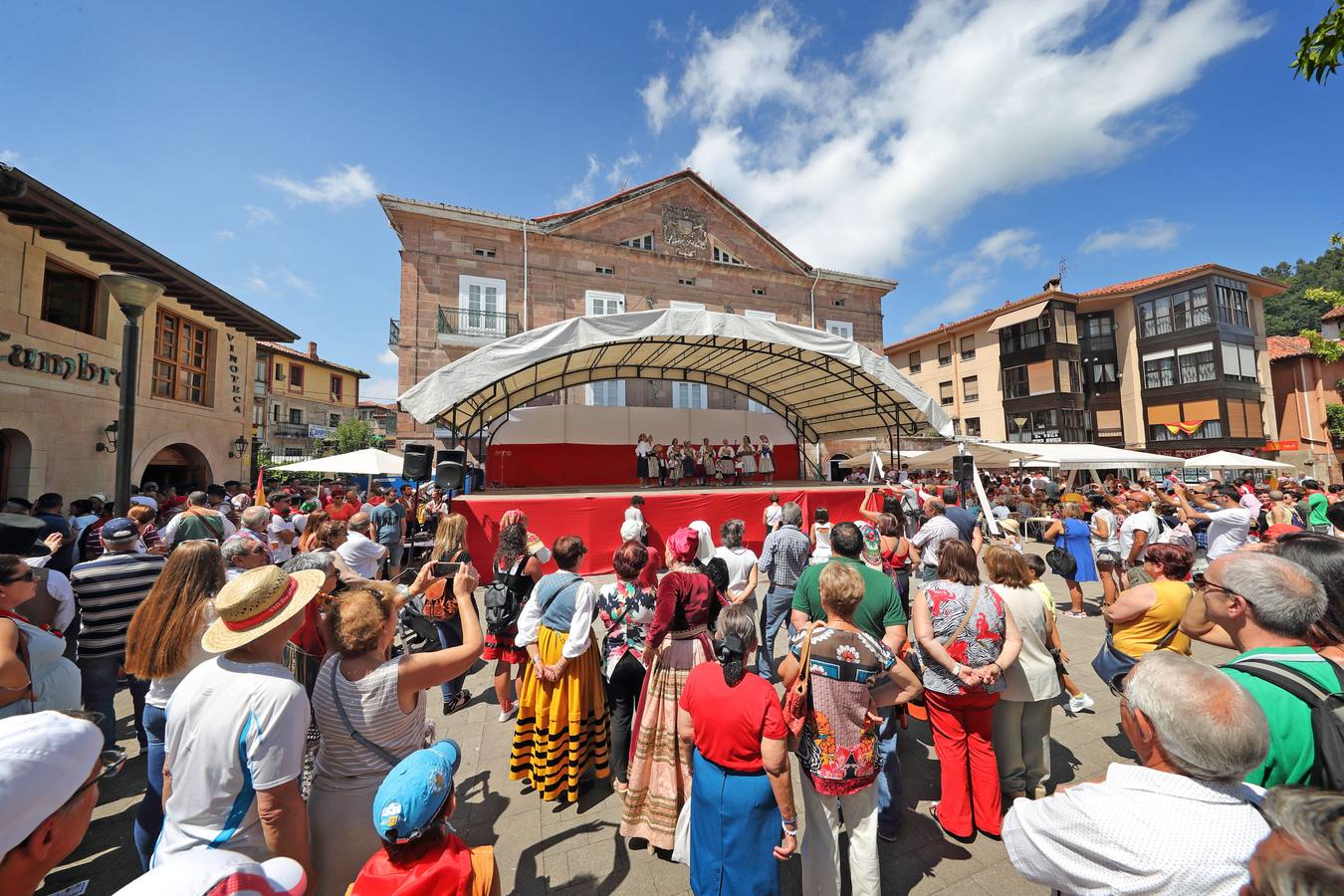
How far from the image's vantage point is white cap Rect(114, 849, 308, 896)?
1047mm

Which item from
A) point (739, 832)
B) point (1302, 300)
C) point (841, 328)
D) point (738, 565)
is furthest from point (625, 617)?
point (1302, 300)

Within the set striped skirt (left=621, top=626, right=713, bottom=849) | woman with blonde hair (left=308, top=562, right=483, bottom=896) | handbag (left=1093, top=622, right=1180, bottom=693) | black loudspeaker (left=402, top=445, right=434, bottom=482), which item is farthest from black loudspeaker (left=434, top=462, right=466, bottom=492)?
handbag (left=1093, top=622, right=1180, bottom=693)

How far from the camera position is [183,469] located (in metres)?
13.4

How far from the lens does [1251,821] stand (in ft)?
4.07

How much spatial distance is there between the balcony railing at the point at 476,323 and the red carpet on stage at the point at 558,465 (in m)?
4.14

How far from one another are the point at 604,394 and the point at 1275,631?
17.3 metres

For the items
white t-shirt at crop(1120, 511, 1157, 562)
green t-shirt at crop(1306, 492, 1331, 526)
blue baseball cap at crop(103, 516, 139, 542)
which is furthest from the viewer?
green t-shirt at crop(1306, 492, 1331, 526)

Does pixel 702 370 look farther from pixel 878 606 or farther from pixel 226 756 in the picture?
pixel 226 756

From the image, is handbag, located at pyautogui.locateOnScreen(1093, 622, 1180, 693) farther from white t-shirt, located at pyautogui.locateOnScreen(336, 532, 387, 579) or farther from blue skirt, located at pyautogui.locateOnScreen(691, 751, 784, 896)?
white t-shirt, located at pyautogui.locateOnScreen(336, 532, 387, 579)

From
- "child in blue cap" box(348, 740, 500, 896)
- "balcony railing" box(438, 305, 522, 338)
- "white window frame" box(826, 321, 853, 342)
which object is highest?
"white window frame" box(826, 321, 853, 342)

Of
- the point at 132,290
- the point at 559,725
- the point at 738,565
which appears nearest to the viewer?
the point at 559,725

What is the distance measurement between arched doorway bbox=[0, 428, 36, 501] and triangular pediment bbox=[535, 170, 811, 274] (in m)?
13.9

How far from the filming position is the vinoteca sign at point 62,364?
850 centimetres

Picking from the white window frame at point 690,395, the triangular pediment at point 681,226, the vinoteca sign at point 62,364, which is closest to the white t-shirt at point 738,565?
the vinoteca sign at point 62,364
